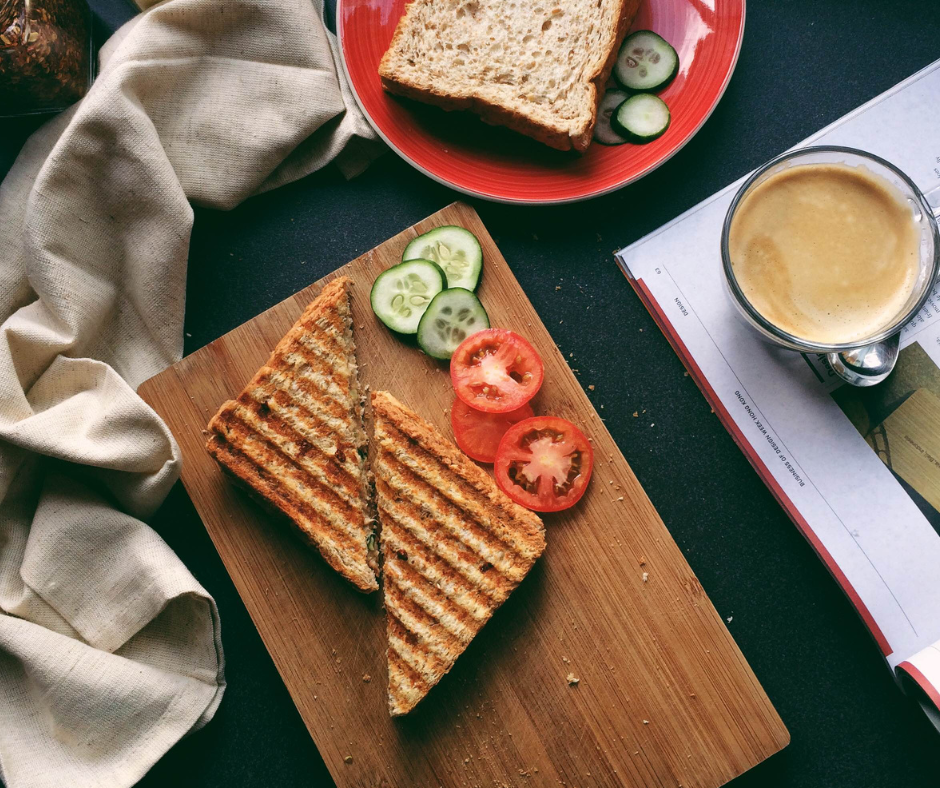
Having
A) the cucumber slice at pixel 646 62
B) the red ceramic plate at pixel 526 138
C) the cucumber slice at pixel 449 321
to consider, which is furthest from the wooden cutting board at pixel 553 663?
the cucumber slice at pixel 646 62

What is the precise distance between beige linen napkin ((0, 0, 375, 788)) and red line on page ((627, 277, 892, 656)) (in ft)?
4.15

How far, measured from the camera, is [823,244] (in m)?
2.33

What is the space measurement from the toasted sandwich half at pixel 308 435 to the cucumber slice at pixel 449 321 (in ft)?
0.98

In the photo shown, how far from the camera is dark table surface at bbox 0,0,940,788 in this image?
2516 mm

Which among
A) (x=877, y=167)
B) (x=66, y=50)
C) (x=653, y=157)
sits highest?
(x=877, y=167)

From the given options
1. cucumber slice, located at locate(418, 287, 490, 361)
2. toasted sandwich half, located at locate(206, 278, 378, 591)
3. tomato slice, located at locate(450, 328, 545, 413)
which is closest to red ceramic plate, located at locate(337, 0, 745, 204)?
cucumber slice, located at locate(418, 287, 490, 361)

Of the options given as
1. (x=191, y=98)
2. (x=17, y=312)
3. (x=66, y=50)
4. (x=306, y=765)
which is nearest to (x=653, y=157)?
(x=191, y=98)

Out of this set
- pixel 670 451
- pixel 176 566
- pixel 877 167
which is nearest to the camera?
pixel 877 167

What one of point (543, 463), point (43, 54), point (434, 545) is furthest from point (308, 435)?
point (43, 54)

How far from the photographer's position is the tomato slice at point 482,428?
2.44m

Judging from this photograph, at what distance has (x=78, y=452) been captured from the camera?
2.37 metres

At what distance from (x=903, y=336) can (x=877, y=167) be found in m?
0.61

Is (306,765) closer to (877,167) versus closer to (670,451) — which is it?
(670,451)

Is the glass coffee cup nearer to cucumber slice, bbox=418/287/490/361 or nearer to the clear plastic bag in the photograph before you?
cucumber slice, bbox=418/287/490/361
